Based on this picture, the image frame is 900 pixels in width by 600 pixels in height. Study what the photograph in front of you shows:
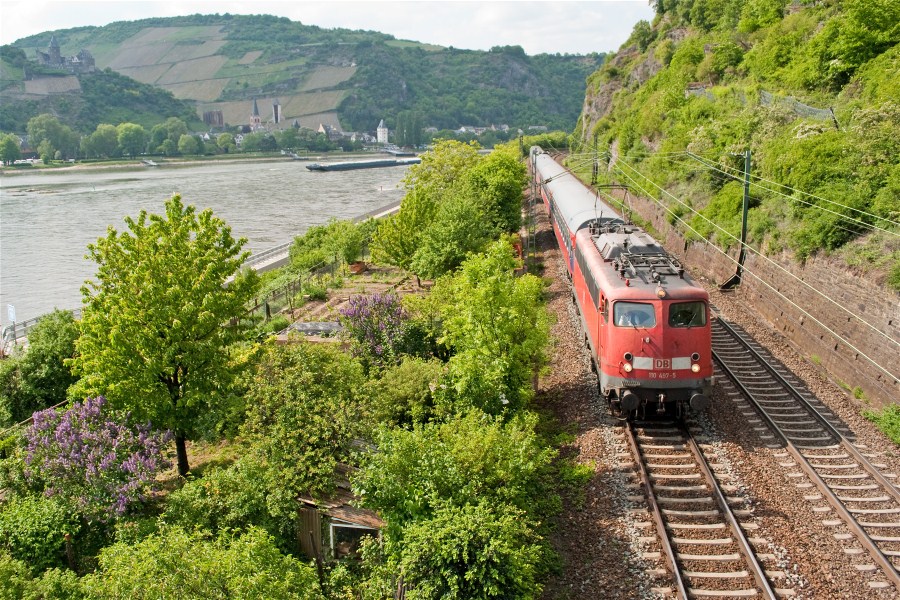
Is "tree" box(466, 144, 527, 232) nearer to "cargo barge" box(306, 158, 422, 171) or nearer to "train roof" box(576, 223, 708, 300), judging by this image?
"train roof" box(576, 223, 708, 300)

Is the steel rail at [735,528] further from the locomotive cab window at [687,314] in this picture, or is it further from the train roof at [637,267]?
the train roof at [637,267]

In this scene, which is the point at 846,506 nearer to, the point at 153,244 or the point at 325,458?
the point at 325,458

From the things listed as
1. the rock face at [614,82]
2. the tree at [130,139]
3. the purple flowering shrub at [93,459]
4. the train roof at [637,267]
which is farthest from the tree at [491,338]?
the tree at [130,139]

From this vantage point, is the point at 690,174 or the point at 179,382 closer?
the point at 179,382

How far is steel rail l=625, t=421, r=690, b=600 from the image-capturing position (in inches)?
399

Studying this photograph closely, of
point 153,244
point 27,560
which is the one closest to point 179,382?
point 153,244

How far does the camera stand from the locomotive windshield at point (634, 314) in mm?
14516

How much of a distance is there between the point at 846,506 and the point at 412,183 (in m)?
47.8

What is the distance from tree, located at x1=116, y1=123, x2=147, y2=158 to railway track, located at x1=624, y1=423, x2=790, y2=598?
544 ft

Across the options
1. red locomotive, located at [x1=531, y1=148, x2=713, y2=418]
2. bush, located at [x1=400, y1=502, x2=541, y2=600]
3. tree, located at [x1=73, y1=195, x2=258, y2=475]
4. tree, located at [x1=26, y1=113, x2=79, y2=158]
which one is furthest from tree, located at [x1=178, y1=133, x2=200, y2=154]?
bush, located at [x1=400, y1=502, x2=541, y2=600]

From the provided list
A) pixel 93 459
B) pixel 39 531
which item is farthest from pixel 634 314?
pixel 39 531

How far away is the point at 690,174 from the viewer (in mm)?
36000

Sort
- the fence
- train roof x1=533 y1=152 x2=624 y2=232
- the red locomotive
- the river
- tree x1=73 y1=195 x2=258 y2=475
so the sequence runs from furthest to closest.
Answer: the river
the fence
train roof x1=533 y1=152 x2=624 y2=232
tree x1=73 y1=195 x2=258 y2=475
the red locomotive

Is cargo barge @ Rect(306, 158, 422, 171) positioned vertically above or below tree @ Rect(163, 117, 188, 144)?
below
